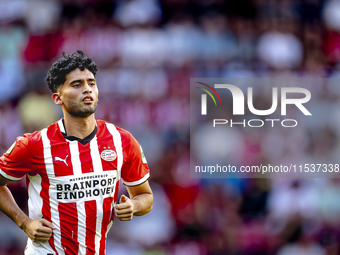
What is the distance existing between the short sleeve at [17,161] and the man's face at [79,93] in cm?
37

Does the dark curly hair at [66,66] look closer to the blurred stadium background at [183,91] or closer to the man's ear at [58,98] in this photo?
the man's ear at [58,98]

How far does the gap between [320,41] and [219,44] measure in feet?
5.48

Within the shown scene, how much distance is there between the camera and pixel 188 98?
6461 mm

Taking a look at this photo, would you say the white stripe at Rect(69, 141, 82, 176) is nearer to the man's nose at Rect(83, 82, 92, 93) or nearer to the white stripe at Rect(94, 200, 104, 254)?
the white stripe at Rect(94, 200, 104, 254)

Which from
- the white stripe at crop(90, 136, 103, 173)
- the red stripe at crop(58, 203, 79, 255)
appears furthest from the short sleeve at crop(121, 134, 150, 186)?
the red stripe at crop(58, 203, 79, 255)

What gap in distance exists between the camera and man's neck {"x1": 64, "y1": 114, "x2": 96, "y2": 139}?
2793 millimetres

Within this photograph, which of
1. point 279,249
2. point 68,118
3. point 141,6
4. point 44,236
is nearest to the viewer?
point 44,236

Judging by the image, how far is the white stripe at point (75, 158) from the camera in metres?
2.73

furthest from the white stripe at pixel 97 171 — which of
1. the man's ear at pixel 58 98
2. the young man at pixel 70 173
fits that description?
the man's ear at pixel 58 98

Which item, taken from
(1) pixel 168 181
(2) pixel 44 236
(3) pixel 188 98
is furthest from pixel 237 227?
(2) pixel 44 236

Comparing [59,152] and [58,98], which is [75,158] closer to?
[59,152]

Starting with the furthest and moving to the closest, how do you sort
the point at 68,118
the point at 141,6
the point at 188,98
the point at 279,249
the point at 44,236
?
the point at 141,6 → the point at 188,98 → the point at 279,249 → the point at 68,118 → the point at 44,236

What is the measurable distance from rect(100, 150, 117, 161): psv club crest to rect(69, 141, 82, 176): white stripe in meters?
Result: 0.17

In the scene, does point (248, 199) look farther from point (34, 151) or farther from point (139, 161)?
point (34, 151)
